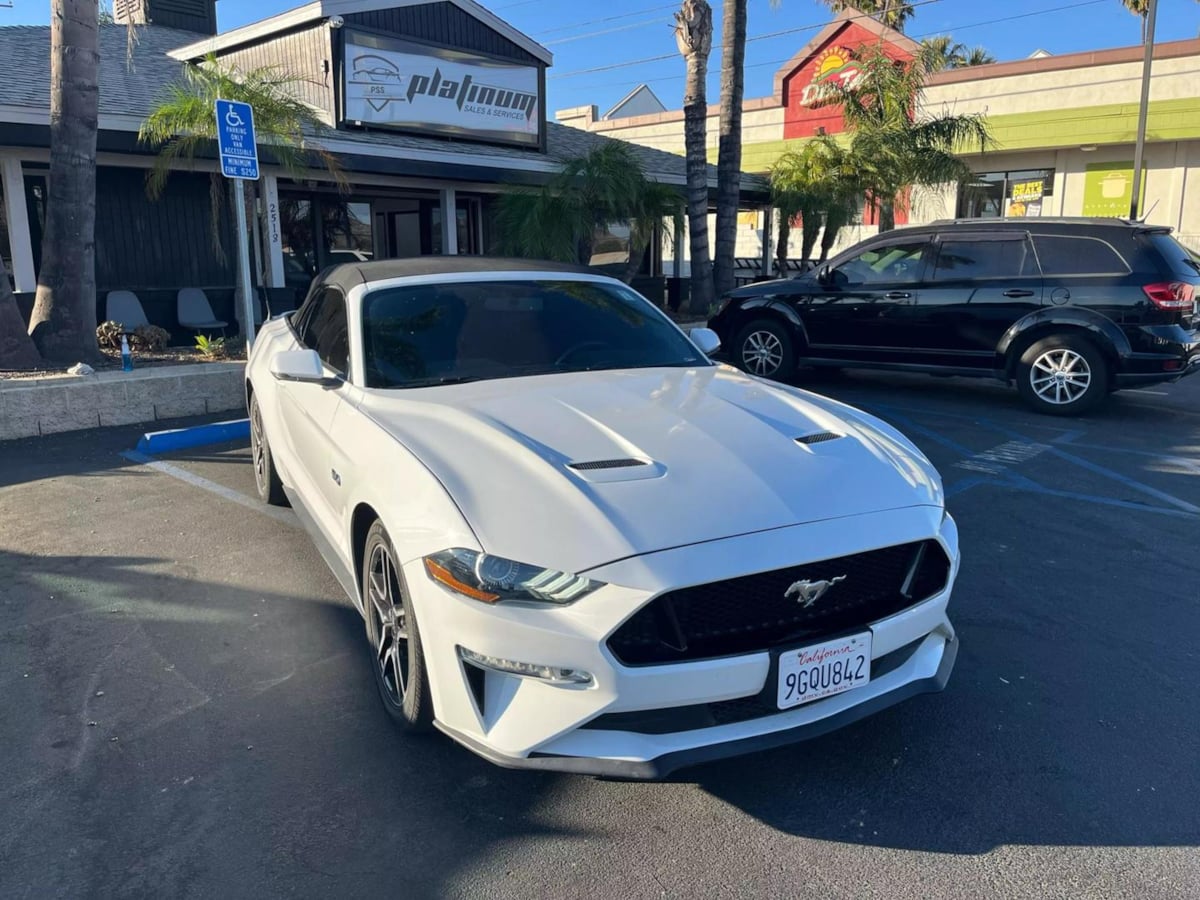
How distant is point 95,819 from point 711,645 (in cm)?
193

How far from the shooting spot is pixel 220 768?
2.97 meters

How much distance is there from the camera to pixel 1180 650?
3.79m

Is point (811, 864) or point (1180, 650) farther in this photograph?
point (1180, 650)

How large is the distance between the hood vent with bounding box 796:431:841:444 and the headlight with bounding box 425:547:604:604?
1.10m

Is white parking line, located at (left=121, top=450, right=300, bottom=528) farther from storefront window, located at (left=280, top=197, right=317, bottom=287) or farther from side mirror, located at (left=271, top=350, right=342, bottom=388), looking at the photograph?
storefront window, located at (left=280, top=197, right=317, bottom=287)

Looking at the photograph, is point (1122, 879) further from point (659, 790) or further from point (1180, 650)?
point (1180, 650)

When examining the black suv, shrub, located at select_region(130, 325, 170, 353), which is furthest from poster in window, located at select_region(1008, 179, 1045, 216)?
shrub, located at select_region(130, 325, 170, 353)

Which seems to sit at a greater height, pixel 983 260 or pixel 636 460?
pixel 983 260

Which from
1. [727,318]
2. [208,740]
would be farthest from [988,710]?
[727,318]

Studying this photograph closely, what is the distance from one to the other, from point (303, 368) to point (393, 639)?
1393mm

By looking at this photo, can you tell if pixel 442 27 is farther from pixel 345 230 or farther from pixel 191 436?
pixel 191 436

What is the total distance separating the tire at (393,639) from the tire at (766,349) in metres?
7.43

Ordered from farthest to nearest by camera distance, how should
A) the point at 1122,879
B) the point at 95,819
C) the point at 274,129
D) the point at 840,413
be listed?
the point at 274,129 → the point at 840,413 → the point at 95,819 → the point at 1122,879

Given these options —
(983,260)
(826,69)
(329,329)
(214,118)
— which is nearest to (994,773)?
(329,329)
